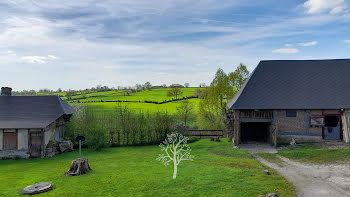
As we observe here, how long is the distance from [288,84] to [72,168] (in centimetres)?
2142

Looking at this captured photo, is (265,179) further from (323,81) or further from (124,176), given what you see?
(323,81)

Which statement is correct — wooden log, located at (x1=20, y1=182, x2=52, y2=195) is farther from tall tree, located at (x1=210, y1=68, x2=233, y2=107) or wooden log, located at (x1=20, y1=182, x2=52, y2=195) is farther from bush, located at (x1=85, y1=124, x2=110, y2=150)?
tall tree, located at (x1=210, y1=68, x2=233, y2=107)

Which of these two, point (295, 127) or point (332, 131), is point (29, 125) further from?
point (332, 131)

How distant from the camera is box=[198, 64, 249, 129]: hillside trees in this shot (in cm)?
3594

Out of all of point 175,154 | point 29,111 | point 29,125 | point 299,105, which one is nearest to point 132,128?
point 29,125

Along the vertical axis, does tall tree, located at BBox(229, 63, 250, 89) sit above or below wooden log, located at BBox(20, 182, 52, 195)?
above

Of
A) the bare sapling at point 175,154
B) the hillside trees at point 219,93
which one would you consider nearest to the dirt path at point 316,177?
the bare sapling at point 175,154

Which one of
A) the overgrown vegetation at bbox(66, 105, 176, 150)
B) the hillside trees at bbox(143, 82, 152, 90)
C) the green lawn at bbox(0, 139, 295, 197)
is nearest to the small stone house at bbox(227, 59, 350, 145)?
the green lawn at bbox(0, 139, 295, 197)

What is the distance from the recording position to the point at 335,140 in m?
22.9

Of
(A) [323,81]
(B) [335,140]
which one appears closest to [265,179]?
(B) [335,140]

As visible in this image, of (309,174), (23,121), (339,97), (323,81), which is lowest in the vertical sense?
(309,174)

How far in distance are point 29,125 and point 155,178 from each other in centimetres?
1502

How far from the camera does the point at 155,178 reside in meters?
13.7

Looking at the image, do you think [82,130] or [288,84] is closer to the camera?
[288,84]
